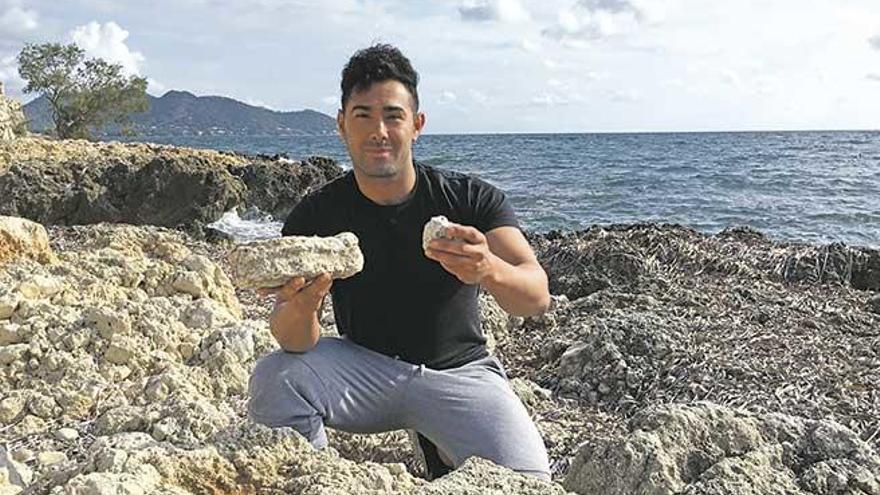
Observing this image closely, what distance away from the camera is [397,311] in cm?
402

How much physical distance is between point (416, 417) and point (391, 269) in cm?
68

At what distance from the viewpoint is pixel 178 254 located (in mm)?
8164

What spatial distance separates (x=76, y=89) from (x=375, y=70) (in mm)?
37522

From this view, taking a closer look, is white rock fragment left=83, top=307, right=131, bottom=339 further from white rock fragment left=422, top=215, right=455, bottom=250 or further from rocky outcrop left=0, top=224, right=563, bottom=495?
white rock fragment left=422, top=215, right=455, bottom=250

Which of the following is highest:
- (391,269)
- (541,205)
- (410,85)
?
(410,85)

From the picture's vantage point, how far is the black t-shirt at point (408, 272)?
4004 millimetres

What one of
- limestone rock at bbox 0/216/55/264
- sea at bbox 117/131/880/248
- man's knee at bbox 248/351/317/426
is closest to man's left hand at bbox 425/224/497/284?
man's knee at bbox 248/351/317/426

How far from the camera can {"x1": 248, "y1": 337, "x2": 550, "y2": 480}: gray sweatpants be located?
12.2ft

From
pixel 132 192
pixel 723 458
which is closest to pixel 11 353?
pixel 723 458

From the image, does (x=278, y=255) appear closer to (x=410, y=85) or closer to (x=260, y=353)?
(x=410, y=85)

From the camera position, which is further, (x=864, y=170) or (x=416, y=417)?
(x=864, y=170)

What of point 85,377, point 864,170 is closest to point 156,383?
point 85,377

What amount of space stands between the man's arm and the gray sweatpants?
1.46ft

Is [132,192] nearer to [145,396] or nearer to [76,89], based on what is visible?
[145,396]
